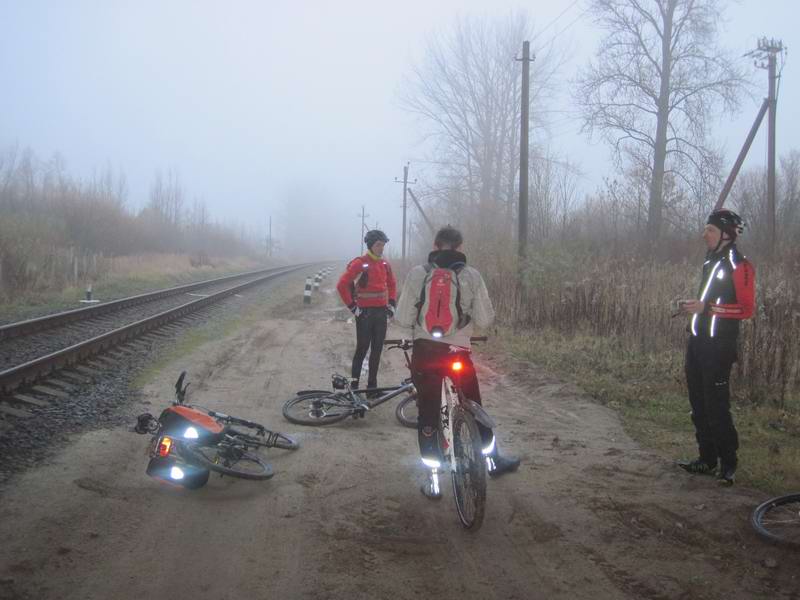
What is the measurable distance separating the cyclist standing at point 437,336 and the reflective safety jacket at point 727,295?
1561 mm

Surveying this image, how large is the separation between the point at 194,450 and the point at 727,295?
3820 mm

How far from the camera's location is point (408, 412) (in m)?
6.21

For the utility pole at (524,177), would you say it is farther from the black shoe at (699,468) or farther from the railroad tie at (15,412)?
the railroad tie at (15,412)

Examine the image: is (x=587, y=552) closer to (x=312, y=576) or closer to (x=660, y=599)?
(x=660, y=599)

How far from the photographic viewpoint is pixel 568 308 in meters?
11.6

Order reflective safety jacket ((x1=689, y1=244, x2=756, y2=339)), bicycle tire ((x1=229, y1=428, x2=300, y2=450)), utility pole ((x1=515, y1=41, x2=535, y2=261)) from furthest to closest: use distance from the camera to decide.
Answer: utility pole ((x1=515, y1=41, x2=535, y2=261)), bicycle tire ((x1=229, y1=428, x2=300, y2=450)), reflective safety jacket ((x1=689, y1=244, x2=756, y2=339))

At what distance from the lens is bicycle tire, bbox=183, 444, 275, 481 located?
13.9ft

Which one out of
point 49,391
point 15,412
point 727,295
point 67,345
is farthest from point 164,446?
point 67,345

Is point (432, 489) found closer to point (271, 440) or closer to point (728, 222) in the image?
point (271, 440)

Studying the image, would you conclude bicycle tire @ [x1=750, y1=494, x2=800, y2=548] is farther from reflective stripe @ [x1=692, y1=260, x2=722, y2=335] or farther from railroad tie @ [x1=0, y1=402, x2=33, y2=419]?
railroad tie @ [x1=0, y1=402, x2=33, y2=419]

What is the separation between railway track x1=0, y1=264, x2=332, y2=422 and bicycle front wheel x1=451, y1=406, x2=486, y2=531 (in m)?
4.22

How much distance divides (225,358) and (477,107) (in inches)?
1150

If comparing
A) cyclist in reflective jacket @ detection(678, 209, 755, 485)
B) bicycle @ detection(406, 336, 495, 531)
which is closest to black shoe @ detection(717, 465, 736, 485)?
cyclist in reflective jacket @ detection(678, 209, 755, 485)

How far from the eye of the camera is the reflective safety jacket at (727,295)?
4301mm
